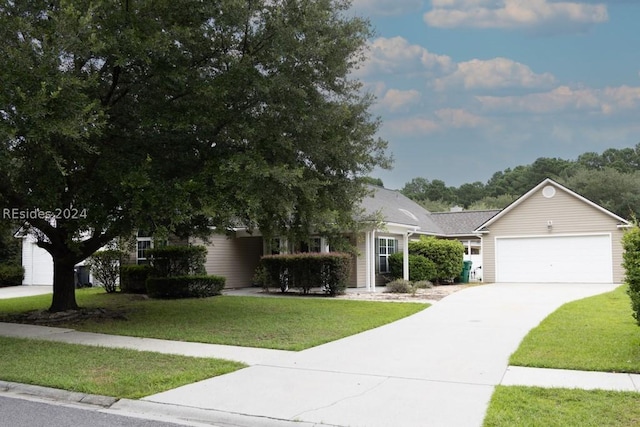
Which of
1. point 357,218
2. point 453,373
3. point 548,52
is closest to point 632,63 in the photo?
point 548,52

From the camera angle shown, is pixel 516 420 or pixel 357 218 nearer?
pixel 516 420

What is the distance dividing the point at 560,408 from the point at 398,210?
73.5ft

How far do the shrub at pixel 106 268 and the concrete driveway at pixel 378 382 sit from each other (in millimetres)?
13200

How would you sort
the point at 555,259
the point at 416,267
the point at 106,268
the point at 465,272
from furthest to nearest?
the point at 465,272
the point at 555,259
the point at 416,267
the point at 106,268

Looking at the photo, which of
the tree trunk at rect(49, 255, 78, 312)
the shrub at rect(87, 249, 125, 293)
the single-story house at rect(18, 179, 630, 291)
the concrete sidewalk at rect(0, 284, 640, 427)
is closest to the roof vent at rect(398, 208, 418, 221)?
the single-story house at rect(18, 179, 630, 291)

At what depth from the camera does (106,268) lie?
20969 millimetres

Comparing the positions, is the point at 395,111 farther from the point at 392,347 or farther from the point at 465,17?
the point at 392,347

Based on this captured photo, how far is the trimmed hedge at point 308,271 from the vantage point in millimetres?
19031

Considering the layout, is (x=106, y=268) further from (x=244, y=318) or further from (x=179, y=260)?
(x=244, y=318)

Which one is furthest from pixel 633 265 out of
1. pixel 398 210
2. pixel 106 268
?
pixel 398 210

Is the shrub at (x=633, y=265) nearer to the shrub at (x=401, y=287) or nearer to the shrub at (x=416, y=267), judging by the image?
the shrub at (x=401, y=287)

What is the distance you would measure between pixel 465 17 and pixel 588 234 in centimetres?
1300

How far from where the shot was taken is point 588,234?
24.5 meters

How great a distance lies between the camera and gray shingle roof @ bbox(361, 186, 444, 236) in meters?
24.9
